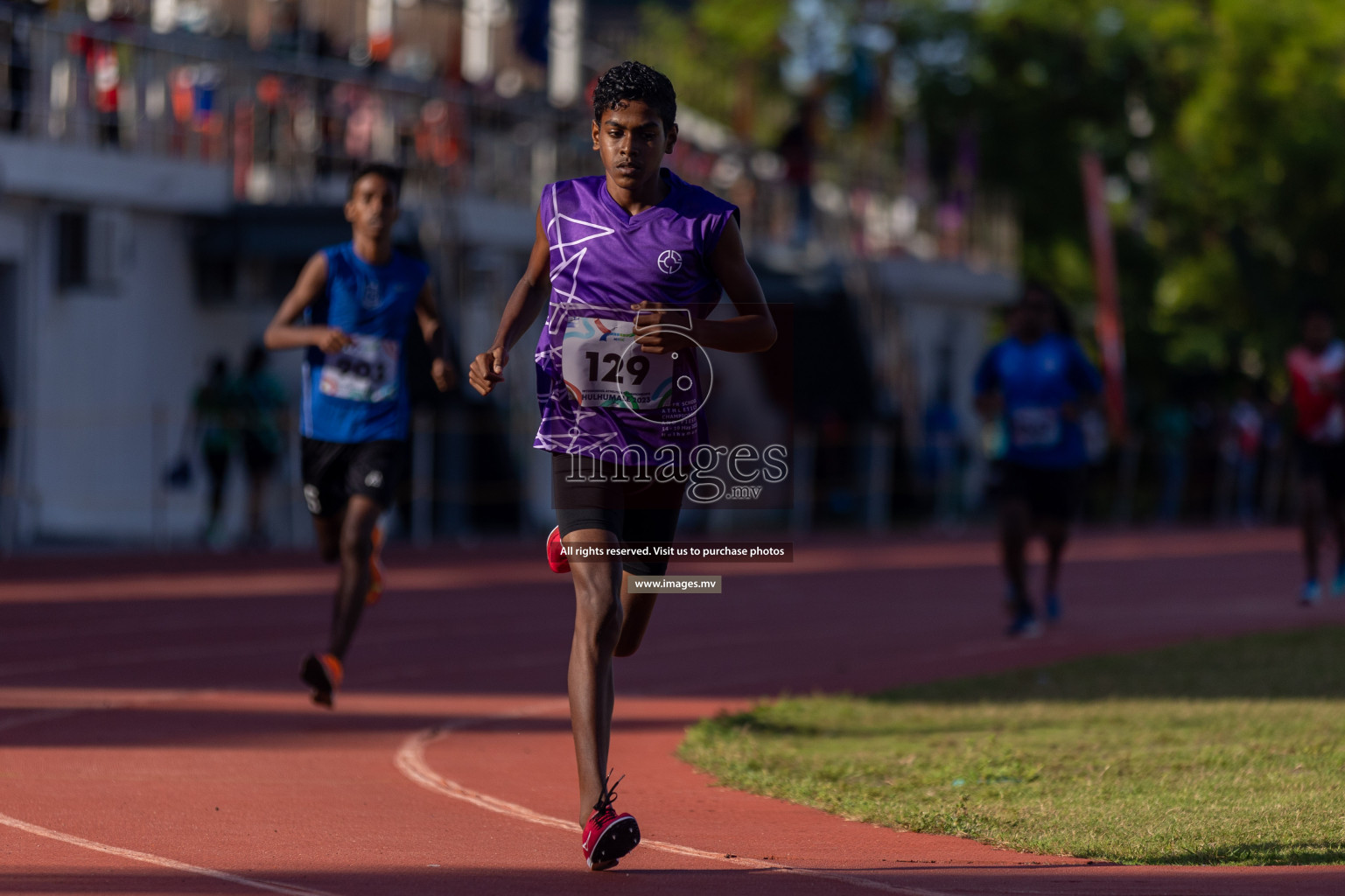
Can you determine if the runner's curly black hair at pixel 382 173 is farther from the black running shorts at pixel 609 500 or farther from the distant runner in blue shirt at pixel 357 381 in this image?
the black running shorts at pixel 609 500

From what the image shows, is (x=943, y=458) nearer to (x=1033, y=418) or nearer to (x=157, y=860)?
(x=1033, y=418)

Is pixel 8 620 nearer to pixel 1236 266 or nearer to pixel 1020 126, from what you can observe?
pixel 1020 126

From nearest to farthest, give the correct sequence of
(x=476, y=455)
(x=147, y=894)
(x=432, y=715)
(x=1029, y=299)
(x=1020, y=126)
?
(x=147, y=894) < (x=432, y=715) < (x=1029, y=299) < (x=476, y=455) < (x=1020, y=126)

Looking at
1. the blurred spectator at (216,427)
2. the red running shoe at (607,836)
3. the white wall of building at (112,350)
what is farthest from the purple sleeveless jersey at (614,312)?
the blurred spectator at (216,427)

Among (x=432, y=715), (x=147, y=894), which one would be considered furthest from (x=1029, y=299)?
(x=147, y=894)

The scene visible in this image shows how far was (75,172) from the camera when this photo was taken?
21828mm

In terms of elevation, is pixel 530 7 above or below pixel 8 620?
above

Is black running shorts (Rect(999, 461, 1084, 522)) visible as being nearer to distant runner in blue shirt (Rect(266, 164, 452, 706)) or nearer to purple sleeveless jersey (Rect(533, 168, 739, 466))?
distant runner in blue shirt (Rect(266, 164, 452, 706))

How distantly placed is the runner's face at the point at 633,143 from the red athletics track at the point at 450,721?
1981mm

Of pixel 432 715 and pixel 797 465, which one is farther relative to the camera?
pixel 797 465

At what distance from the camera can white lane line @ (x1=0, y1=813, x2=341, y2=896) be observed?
5.41m

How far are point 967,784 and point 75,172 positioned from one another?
16742 mm

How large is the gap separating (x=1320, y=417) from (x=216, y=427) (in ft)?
36.7

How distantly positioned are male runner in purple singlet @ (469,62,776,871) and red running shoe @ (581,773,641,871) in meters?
0.28
